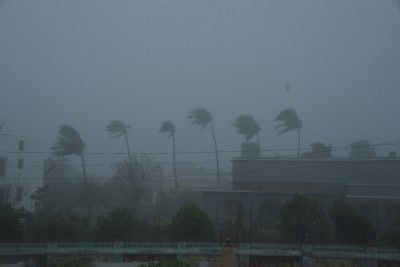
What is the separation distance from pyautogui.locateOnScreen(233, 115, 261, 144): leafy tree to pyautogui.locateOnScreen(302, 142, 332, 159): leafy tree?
5.02 meters

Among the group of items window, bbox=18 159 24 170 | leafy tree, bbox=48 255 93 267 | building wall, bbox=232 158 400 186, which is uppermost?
window, bbox=18 159 24 170

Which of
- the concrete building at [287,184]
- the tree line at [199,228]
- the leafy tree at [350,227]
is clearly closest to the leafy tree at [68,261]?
the tree line at [199,228]

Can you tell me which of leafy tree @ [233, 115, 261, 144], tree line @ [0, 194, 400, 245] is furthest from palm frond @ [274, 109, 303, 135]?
tree line @ [0, 194, 400, 245]

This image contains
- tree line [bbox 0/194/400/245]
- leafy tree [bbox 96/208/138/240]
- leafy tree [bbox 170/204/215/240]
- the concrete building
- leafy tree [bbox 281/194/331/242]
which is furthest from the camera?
the concrete building

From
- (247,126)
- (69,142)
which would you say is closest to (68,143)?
(69,142)

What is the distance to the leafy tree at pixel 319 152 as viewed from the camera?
32.8 meters

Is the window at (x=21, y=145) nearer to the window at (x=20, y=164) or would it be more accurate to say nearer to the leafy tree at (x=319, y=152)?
the window at (x=20, y=164)

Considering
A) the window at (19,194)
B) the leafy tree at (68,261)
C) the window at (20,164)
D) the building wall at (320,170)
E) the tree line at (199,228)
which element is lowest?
the leafy tree at (68,261)

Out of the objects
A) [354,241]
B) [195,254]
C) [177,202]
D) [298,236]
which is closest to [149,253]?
[195,254]

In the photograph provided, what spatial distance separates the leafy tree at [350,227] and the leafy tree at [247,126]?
2238 centimetres

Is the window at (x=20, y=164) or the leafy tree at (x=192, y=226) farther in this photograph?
the window at (x=20, y=164)

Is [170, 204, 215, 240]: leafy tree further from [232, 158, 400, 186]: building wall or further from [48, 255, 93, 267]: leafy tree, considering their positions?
[232, 158, 400, 186]: building wall

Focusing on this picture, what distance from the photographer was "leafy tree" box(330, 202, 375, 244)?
56.1 ft

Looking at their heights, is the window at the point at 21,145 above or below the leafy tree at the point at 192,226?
above
